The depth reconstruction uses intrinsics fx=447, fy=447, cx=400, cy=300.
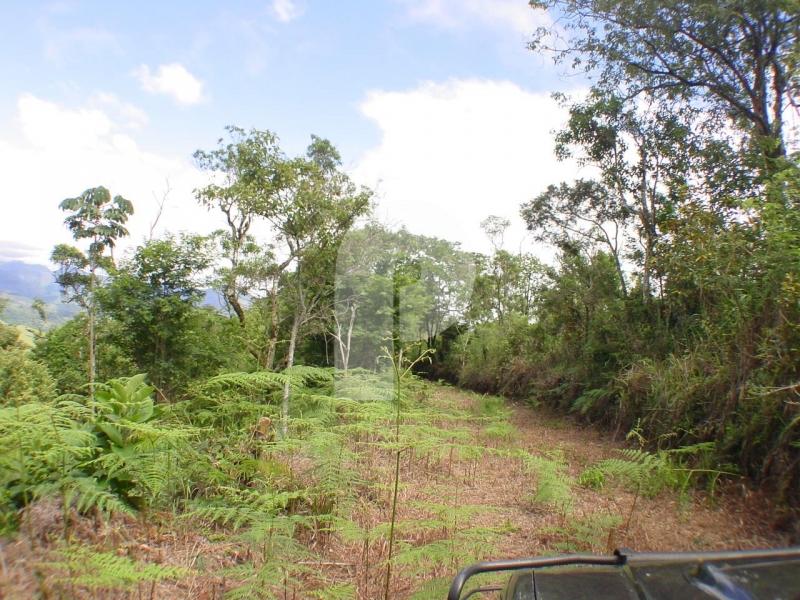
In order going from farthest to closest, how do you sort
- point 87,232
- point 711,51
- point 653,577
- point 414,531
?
point 87,232 → point 711,51 → point 414,531 → point 653,577

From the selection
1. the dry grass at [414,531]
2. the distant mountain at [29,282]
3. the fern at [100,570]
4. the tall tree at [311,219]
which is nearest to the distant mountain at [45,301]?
the distant mountain at [29,282]

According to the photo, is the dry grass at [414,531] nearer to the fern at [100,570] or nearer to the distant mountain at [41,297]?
the fern at [100,570]

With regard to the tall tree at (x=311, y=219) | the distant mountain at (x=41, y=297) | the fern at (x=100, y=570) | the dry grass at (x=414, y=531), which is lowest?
the dry grass at (x=414, y=531)

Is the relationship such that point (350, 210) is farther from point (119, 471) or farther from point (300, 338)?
point (119, 471)

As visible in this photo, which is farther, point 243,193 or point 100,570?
point 243,193

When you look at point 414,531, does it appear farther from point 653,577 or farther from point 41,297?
point 41,297

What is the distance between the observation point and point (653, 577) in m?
1.01

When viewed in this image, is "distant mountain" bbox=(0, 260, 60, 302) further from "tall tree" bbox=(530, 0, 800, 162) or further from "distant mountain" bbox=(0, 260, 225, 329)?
"tall tree" bbox=(530, 0, 800, 162)

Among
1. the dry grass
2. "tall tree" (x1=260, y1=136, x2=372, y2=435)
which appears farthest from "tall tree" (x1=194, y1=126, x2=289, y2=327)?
the dry grass

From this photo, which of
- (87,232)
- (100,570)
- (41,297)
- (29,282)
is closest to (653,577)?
(100,570)

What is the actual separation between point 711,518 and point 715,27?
8355 mm

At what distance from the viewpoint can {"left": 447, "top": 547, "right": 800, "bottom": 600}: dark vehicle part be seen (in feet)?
3.06

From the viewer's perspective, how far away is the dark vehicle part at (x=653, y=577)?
0.93m

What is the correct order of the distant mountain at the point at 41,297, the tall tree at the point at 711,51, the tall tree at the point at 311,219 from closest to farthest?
the tall tree at the point at 711,51 → the tall tree at the point at 311,219 → the distant mountain at the point at 41,297
